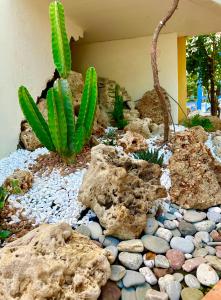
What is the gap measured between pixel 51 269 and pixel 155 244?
3.04 feet

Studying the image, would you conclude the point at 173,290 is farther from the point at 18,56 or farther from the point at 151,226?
the point at 18,56

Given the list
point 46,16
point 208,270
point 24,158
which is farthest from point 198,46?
point 208,270

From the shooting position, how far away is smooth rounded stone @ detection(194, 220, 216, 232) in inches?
115

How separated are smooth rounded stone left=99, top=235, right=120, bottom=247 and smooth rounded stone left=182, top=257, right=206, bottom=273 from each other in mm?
523

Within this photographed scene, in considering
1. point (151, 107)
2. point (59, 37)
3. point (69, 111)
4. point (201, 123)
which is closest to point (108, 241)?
point (69, 111)

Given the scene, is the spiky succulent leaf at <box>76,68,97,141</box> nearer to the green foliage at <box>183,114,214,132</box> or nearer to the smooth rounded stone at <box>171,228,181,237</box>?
the smooth rounded stone at <box>171,228,181,237</box>

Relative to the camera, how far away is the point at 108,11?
5.66 meters

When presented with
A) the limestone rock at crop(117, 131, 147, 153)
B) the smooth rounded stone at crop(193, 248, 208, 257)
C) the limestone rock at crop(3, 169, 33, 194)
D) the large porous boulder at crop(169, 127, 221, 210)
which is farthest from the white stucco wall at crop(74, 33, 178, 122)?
the smooth rounded stone at crop(193, 248, 208, 257)

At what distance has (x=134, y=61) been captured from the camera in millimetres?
7648

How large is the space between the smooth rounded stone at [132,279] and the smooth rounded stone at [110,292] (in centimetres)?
8

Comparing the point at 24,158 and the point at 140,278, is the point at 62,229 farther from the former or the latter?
the point at 24,158

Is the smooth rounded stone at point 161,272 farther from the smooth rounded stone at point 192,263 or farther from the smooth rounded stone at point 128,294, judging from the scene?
the smooth rounded stone at point 128,294

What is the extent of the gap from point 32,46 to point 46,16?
2.07 ft

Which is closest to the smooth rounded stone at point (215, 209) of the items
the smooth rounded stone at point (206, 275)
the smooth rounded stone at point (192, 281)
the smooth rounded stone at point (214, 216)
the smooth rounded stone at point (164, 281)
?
the smooth rounded stone at point (214, 216)
